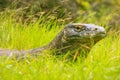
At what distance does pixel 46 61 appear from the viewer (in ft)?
20.0

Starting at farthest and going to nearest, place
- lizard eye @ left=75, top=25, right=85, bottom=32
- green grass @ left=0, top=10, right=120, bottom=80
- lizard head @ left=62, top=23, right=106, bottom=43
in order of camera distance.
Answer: lizard eye @ left=75, top=25, right=85, bottom=32, lizard head @ left=62, top=23, right=106, bottom=43, green grass @ left=0, top=10, right=120, bottom=80

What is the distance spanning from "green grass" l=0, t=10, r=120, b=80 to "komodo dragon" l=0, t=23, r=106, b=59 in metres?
0.19

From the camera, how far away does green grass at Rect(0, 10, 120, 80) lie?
545cm

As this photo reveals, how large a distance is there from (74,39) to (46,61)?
65 cm

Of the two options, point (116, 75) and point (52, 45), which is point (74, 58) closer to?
point (52, 45)

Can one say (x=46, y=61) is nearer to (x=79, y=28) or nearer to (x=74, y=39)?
(x=74, y=39)

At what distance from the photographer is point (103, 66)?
5.73 m

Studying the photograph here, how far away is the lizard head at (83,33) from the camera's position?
6504mm


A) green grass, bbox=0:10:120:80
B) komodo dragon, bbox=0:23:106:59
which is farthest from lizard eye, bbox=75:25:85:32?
green grass, bbox=0:10:120:80

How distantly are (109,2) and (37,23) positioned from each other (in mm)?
9652

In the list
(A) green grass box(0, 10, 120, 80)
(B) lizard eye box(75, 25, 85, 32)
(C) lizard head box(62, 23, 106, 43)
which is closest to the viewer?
(A) green grass box(0, 10, 120, 80)

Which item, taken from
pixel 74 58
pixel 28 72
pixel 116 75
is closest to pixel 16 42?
pixel 74 58

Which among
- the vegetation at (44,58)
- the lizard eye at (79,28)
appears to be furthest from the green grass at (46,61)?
the lizard eye at (79,28)

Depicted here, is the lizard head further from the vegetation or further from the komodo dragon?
the vegetation
